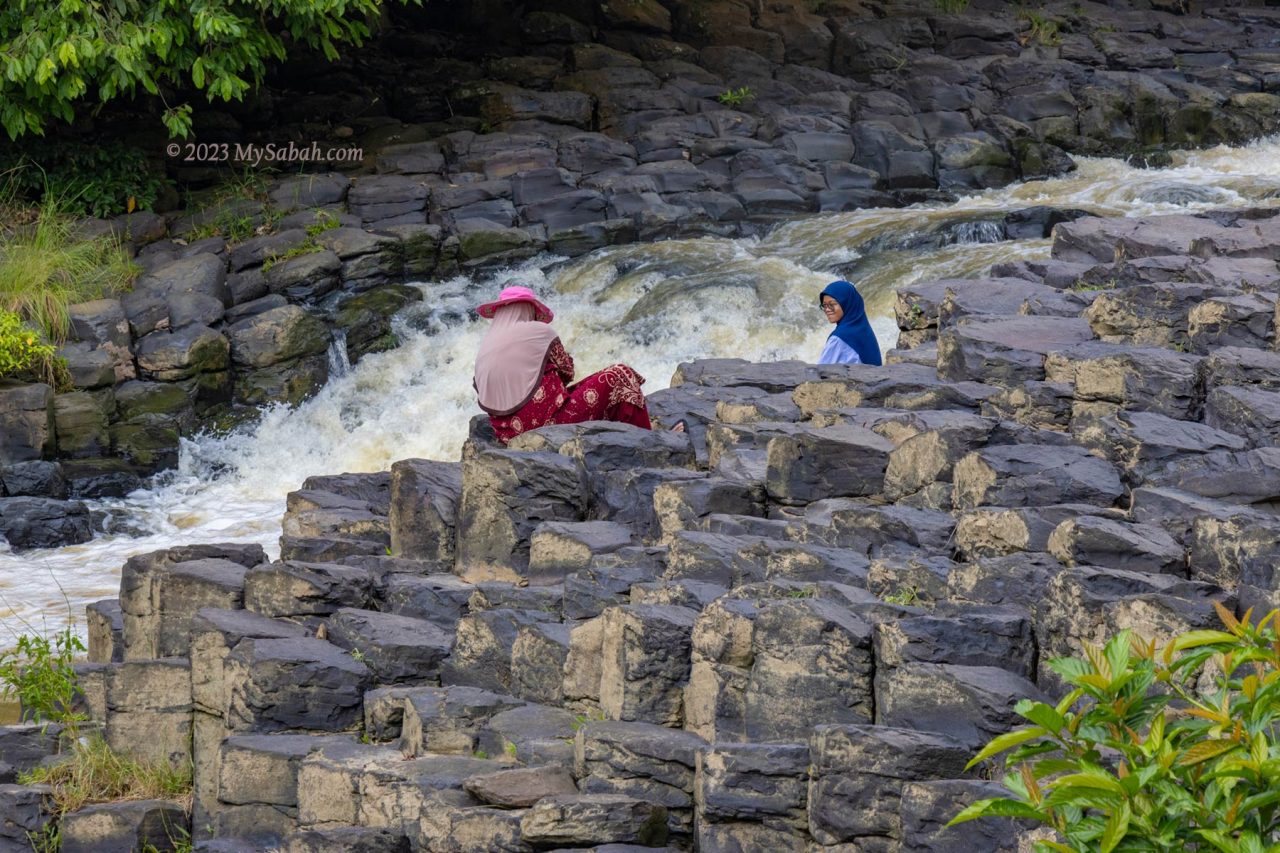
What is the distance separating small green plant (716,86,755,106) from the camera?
1784 centimetres

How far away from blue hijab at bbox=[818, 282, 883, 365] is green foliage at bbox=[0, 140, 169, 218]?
870 centimetres

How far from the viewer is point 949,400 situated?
776 cm

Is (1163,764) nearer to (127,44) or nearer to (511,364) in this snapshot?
(511,364)

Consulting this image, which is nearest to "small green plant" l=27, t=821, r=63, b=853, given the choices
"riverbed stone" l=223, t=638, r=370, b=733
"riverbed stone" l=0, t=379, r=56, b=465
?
"riverbed stone" l=223, t=638, r=370, b=733

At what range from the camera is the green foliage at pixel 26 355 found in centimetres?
1320

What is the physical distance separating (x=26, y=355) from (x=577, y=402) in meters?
6.34

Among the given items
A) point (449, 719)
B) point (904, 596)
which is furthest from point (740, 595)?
point (449, 719)

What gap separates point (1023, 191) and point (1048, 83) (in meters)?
2.81

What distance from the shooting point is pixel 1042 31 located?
1927 centimetres

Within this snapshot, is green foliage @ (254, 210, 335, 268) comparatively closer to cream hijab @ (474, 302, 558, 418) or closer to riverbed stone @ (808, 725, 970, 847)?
cream hijab @ (474, 302, 558, 418)

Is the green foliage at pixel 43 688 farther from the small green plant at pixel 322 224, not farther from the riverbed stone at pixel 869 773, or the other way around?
the small green plant at pixel 322 224

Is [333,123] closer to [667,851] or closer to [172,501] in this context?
[172,501]

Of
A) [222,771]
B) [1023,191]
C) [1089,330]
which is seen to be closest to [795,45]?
[1023,191]

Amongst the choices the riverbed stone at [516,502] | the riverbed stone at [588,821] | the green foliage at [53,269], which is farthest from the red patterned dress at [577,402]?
the green foliage at [53,269]
